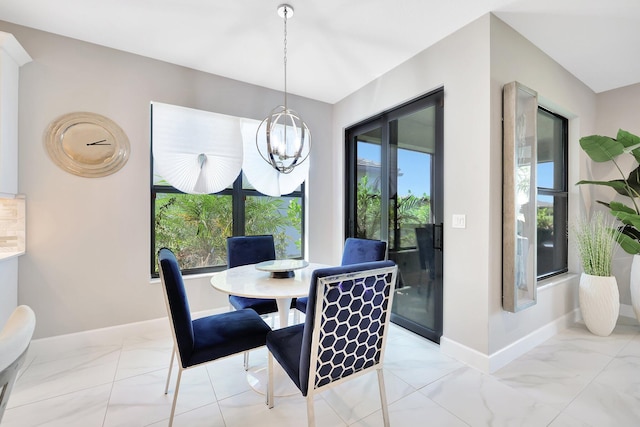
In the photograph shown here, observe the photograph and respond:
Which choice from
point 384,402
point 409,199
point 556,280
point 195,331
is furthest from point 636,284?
point 195,331

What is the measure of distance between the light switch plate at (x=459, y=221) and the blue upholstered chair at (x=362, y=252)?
0.60m

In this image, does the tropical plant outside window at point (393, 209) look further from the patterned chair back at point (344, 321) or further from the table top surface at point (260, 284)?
the patterned chair back at point (344, 321)

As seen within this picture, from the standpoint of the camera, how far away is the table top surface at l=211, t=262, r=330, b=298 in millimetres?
1657

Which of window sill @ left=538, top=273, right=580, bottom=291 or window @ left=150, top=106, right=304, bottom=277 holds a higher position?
window @ left=150, top=106, right=304, bottom=277

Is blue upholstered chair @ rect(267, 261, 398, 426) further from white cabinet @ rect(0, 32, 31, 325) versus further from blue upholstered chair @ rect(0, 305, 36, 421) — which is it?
white cabinet @ rect(0, 32, 31, 325)

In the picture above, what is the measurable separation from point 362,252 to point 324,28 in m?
1.92

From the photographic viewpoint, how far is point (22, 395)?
181cm

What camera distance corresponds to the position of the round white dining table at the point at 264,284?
166 cm

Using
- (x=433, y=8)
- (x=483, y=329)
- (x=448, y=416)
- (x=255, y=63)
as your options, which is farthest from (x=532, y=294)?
(x=255, y=63)

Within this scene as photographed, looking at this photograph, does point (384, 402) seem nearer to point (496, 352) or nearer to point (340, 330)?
point (340, 330)

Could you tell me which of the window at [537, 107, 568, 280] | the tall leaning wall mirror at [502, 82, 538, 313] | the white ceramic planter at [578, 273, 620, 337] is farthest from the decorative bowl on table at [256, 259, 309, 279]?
the white ceramic planter at [578, 273, 620, 337]

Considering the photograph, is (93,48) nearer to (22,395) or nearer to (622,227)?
(22,395)

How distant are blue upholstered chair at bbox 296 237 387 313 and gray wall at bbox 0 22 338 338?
4.18 feet

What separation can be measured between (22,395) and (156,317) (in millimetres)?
1017
